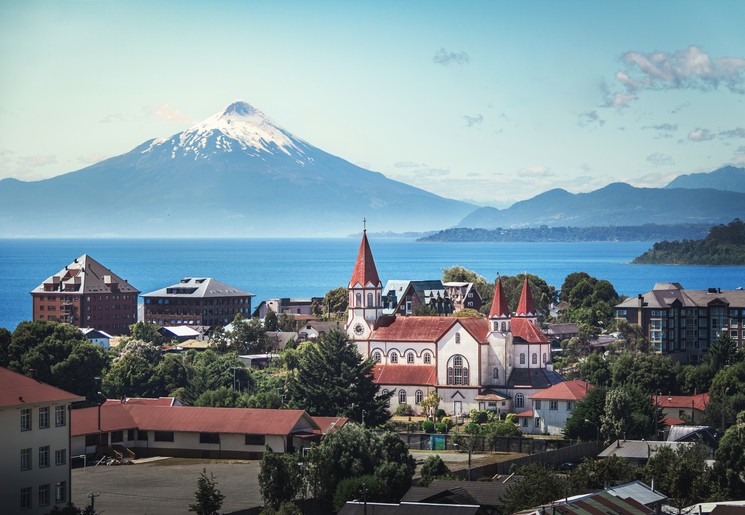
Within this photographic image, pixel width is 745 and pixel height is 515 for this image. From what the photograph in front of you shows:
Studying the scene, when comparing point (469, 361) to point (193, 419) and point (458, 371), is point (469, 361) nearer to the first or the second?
point (458, 371)

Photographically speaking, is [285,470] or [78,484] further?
[78,484]

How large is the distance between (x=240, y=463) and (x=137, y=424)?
5.63 m

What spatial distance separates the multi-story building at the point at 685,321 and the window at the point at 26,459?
231 feet

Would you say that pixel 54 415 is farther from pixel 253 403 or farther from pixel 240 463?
pixel 253 403

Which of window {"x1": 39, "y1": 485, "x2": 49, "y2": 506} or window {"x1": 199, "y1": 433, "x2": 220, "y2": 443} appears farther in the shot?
window {"x1": 199, "y1": 433, "x2": 220, "y2": 443}

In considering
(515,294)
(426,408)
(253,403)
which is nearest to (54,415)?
(253,403)

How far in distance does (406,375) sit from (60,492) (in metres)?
41.8

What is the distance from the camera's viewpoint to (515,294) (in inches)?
5310

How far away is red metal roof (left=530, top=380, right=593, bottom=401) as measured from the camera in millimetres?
71438

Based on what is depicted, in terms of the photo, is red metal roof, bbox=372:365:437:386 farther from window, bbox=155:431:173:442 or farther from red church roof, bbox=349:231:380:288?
window, bbox=155:431:173:442

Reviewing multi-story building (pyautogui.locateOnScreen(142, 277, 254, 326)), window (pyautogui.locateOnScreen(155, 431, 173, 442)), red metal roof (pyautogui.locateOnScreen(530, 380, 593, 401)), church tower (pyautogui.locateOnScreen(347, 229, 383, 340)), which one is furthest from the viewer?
multi-story building (pyautogui.locateOnScreen(142, 277, 254, 326))

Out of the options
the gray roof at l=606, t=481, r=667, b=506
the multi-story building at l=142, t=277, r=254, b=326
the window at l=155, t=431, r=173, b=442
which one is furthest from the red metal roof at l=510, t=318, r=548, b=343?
the multi-story building at l=142, t=277, r=254, b=326

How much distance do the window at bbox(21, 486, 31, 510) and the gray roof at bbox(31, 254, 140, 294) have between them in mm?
99895

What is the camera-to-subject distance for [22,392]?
40625 millimetres
